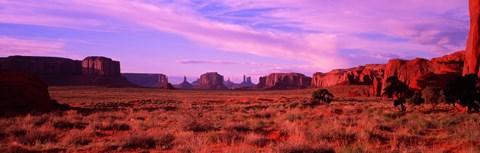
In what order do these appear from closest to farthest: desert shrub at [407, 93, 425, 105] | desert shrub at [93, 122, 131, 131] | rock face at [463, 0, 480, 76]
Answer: desert shrub at [93, 122, 131, 131] → desert shrub at [407, 93, 425, 105] → rock face at [463, 0, 480, 76]

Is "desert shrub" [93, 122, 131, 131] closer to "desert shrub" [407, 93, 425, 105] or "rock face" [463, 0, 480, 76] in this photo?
"desert shrub" [407, 93, 425, 105]

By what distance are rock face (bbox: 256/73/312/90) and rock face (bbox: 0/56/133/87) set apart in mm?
62807

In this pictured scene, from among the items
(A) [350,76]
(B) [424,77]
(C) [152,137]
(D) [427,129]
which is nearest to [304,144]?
(C) [152,137]

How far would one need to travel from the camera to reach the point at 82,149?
9.13 meters

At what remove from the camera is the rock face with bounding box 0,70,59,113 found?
22234 millimetres

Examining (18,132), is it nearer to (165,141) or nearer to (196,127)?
(165,141)

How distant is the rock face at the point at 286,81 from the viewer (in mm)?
169250

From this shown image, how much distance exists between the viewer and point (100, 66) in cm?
14600

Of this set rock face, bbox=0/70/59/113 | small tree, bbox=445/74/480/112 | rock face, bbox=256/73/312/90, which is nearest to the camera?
small tree, bbox=445/74/480/112

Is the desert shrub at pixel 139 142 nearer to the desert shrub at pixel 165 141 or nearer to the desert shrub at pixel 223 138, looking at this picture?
the desert shrub at pixel 165 141

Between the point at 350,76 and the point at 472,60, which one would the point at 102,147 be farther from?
the point at 350,76

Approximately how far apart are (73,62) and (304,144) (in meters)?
150

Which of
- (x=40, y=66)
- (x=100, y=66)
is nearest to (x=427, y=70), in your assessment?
(x=100, y=66)

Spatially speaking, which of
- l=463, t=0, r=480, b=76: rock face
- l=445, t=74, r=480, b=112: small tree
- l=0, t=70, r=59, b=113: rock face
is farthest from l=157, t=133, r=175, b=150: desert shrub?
l=463, t=0, r=480, b=76: rock face
